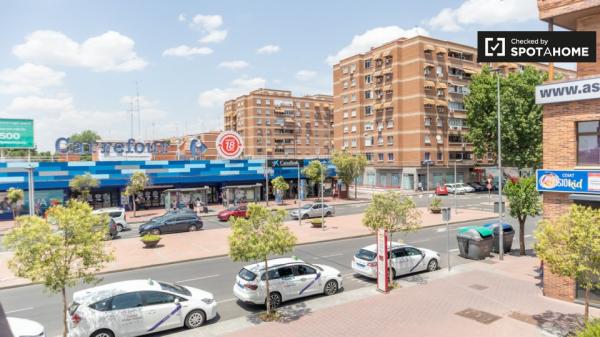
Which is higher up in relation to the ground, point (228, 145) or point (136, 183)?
point (228, 145)

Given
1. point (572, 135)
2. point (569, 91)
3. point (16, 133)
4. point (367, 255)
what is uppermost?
point (16, 133)

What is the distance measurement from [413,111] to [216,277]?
54.1m

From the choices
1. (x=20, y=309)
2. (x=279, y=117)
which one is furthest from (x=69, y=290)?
(x=279, y=117)

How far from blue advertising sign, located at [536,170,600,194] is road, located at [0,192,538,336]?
7.08 meters

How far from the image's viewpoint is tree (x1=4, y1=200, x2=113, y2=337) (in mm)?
10531

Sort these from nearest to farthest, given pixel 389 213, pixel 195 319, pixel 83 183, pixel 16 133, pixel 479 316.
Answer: pixel 195 319, pixel 479 316, pixel 389 213, pixel 83 183, pixel 16 133

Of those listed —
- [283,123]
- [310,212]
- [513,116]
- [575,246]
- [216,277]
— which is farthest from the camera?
[283,123]

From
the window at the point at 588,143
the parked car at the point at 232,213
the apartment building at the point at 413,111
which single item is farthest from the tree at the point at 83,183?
the apartment building at the point at 413,111

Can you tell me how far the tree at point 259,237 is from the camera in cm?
1322

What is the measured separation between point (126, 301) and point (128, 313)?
14.0 inches

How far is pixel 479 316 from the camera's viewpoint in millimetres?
13273

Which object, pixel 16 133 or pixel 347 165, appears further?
pixel 347 165

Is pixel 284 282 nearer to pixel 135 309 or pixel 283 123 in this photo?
pixel 135 309

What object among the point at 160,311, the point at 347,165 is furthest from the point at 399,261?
the point at 347,165
